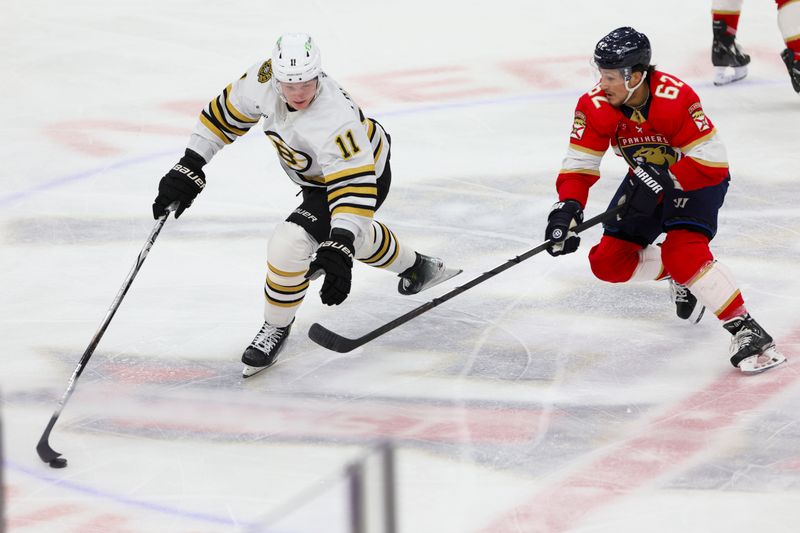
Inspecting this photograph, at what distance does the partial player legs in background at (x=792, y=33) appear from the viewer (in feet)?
19.1

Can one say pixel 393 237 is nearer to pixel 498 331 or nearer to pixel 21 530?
pixel 498 331

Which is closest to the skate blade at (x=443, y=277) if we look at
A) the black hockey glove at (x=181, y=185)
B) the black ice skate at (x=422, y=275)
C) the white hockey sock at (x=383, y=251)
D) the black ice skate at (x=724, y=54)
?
the black ice skate at (x=422, y=275)

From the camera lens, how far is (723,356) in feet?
12.5

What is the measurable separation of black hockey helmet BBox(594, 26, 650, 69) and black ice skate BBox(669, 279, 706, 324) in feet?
2.50

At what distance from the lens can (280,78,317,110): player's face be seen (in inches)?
137

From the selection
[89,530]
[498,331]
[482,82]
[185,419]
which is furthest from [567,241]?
[482,82]

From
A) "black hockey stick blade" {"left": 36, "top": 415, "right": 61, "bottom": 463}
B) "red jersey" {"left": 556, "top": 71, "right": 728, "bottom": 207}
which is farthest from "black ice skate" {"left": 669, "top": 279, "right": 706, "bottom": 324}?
"black hockey stick blade" {"left": 36, "top": 415, "right": 61, "bottom": 463}

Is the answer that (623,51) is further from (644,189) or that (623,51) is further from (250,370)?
(250,370)

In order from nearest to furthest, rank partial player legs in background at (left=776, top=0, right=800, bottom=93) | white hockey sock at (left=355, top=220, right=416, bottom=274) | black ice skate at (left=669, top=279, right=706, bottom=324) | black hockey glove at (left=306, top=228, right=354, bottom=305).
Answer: black hockey glove at (left=306, top=228, right=354, bottom=305) < white hockey sock at (left=355, top=220, right=416, bottom=274) < black ice skate at (left=669, top=279, right=706, bottom=324) < partial player legs in background at (left=776, top=0, right=800, bottom=93)

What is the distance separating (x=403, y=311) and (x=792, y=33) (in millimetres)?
2715

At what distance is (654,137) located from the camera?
3.68m

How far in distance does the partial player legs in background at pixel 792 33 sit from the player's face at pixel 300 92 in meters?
3.13

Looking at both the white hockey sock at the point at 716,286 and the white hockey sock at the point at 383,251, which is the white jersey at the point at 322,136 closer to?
the white hockey sock at the point at 383,251

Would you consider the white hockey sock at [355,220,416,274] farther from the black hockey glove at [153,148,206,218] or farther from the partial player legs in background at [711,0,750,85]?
the partial player legs in background at [711,0,750,85]
